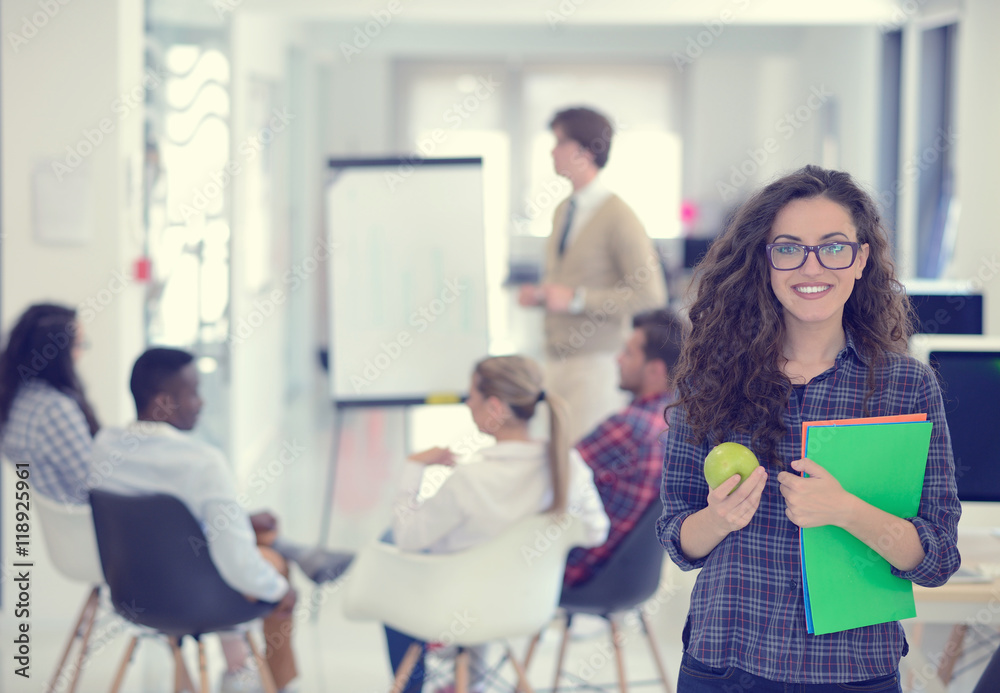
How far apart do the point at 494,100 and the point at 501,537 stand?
7705mm

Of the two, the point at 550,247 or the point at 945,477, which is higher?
the point at 550,247

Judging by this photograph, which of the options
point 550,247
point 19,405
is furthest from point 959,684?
point 19,405

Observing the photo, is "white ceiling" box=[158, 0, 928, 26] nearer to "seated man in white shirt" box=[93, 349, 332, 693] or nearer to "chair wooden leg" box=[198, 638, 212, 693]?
"seated man in white shirt" box=[93, 349, 332, 693]

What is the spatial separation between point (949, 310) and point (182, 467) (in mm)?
1876

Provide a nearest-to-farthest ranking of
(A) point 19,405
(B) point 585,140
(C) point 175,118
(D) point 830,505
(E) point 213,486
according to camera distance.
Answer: (D) point 830,505 → (E) point 213,486 → (A) point 19,405 → (B) point 585,140 → (C) point 175,118

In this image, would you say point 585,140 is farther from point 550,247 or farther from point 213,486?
point 213,486

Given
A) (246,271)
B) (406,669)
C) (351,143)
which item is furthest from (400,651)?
(351,143)

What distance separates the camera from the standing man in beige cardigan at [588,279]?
320cm

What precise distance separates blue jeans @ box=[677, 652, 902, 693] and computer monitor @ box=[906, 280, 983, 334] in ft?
4.13

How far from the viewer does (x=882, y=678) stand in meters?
1.31

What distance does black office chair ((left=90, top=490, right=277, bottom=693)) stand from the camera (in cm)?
229

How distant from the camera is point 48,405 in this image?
2816mm

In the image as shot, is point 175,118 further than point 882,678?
Yes

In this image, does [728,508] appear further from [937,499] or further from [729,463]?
[937,499]
